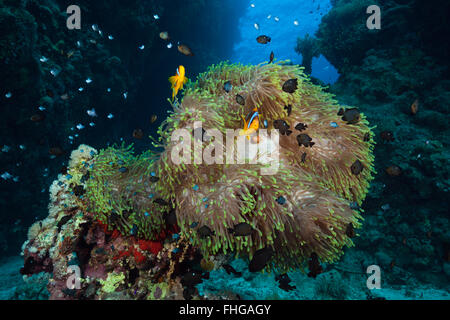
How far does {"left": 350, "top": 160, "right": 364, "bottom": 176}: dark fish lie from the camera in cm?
301

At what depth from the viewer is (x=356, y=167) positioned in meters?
3.01

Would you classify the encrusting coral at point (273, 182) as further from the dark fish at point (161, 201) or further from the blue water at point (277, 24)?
the blue water at point (277, 24)

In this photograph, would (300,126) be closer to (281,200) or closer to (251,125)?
(251,125)

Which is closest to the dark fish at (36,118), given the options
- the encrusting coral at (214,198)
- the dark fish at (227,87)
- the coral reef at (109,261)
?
the encrusting coral at (214,198)

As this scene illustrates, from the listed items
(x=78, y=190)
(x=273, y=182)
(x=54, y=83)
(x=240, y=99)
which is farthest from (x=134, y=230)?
(x=54, y=83)

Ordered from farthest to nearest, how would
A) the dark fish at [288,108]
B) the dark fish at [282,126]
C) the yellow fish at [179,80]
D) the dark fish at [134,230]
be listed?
1. the yellow fish at [179,80]
2. the dark fish at [288,108]
3. the dark fish at [282,126]
4. the dark fish at [134,230]

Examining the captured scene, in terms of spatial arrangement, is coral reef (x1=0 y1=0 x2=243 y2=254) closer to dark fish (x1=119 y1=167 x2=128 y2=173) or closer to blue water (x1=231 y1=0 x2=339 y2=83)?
dark fish (x1=119 y1=167 x2=128 y2=173)

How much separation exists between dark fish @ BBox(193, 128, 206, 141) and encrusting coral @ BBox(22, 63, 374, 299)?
0.02 metres

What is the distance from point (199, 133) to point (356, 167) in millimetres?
2080

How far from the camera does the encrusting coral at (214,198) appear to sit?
2637 millimetres

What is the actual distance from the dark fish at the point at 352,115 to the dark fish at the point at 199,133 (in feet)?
6.44

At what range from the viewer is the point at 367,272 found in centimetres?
646

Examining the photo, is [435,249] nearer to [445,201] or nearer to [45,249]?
[445,201]

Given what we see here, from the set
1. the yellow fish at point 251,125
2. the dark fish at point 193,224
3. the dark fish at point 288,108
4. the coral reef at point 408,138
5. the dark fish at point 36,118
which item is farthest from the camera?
the coral reef at point 408,138
